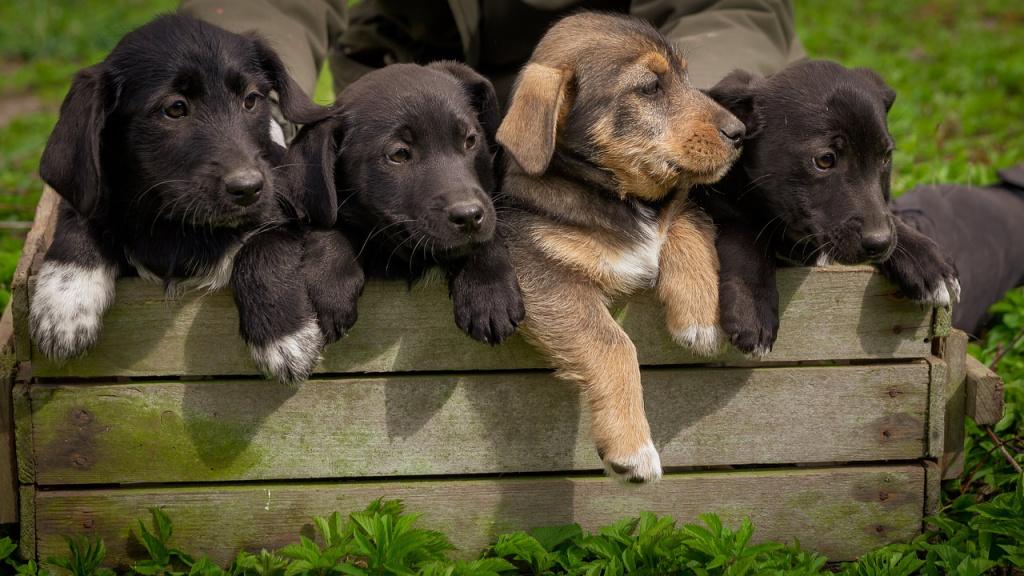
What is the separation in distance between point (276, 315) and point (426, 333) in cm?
50

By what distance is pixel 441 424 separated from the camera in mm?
3469

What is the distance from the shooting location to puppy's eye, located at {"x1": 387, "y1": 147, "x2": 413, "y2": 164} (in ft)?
11.2

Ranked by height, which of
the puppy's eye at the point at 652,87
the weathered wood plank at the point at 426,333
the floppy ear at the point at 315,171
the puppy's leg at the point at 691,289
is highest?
the puppy's eye at the point at 652,87

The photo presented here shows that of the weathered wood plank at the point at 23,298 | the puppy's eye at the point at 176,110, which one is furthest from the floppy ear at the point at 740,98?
the weathered wood plank at the point at 23,298

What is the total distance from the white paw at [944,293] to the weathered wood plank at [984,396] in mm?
352

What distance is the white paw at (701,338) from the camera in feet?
11.1

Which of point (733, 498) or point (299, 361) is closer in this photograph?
point (299, 361)

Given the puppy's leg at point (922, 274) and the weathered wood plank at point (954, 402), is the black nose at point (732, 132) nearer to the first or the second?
the puppy's leg at point (922, 274)

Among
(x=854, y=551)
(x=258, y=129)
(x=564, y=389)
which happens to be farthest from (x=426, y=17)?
(x=854, y=551)

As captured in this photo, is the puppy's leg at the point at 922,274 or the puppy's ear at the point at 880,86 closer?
the puppy's leg at the point at 922,274

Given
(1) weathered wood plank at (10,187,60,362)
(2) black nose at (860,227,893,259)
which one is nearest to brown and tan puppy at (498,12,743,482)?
(2) black nose at (860,227,893,259)

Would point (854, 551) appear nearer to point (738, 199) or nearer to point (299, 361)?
point (738, 199)

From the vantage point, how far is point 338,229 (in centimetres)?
343

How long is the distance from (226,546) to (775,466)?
1.93 m
